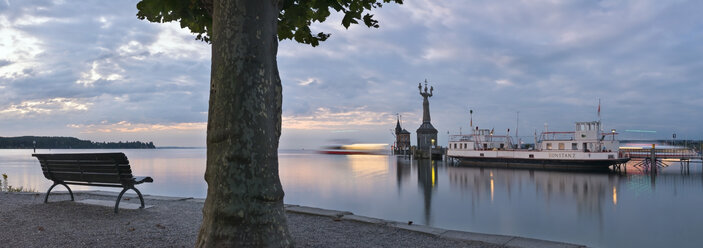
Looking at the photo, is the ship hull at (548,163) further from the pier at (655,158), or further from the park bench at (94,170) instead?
the park bench at (94,170)

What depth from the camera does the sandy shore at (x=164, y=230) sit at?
5.44 metres

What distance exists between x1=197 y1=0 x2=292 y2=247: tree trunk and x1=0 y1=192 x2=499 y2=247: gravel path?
147 cm

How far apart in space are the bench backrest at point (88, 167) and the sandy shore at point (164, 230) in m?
0.60

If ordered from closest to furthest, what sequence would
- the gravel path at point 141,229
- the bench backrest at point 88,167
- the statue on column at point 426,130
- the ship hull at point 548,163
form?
the gravel path at point 141,229 → the bench backrest at point 88,167 → the ship hull at point 548,163 → the statue on column at point 426,130

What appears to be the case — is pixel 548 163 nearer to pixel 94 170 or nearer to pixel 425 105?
pixel 425 105

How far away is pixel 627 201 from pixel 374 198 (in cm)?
1340

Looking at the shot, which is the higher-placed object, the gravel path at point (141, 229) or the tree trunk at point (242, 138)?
the tree trunk at point (242, 138)

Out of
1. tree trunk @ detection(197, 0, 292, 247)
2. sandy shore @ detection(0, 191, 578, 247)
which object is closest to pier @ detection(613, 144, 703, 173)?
sandy shore @ detection(0, 191, 578, 247)

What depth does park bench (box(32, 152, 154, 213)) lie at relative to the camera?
7.18 meters

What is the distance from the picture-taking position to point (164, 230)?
19.8ft

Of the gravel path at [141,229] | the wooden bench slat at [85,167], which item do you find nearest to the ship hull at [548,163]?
the gravel path at [141,229]

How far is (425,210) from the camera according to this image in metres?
18.5

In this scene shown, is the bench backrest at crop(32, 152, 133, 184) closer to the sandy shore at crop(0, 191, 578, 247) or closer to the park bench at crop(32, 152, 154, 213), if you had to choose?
the park bench at crop(32, 152, 154, 213)

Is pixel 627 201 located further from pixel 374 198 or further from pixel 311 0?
pixel 311 0
